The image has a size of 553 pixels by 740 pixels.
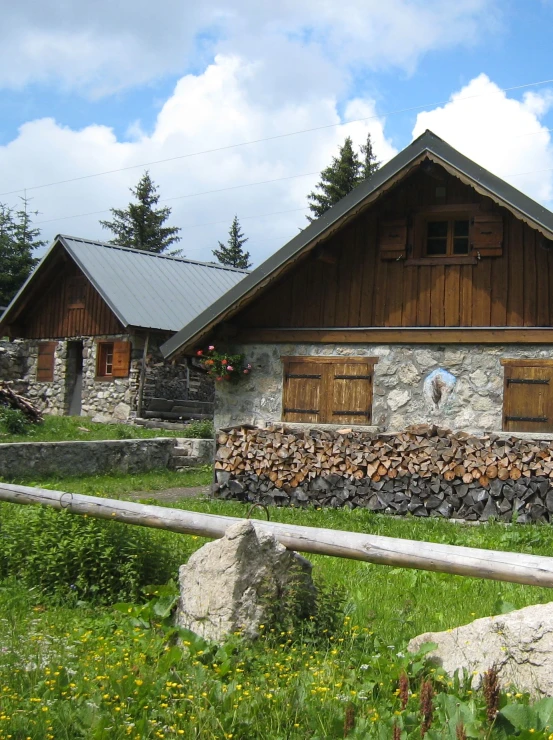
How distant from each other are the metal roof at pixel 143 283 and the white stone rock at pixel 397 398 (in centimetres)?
1121

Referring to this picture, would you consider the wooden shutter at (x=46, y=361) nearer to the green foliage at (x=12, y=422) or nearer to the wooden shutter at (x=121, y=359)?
the wooden shutter at (x=121, y=359)

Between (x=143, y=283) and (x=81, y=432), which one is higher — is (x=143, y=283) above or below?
above

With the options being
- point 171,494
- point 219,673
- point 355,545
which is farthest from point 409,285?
point 219,673

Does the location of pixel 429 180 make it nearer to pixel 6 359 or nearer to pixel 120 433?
pixel 120 433

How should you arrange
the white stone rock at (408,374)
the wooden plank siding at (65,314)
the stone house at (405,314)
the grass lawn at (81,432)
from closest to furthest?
the stone house at (405,314)
the white stone rock at (408,374)
the grass lawn at (81,432)
the wooden plank siding at (65,314)

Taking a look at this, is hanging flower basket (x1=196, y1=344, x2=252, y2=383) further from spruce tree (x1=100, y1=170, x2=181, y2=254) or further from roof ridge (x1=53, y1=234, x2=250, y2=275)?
spruce tree (x1=100, y1=170, x2=181, y2=254)

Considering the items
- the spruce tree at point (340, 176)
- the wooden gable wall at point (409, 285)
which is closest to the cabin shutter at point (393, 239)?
the wooden gable wall at point (409, 285)

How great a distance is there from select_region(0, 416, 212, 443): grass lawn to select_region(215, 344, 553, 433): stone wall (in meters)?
5.86

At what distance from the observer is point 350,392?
13.5 meters

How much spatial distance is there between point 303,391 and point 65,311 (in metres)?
14.0

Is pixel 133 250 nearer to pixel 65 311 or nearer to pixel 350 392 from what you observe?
pixel 65 311

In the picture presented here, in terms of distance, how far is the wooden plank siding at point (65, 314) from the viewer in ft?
81.1

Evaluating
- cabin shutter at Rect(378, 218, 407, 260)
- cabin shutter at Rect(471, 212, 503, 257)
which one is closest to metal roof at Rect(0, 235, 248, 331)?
cabin shutter at Rect(378, 218, 407, 260)

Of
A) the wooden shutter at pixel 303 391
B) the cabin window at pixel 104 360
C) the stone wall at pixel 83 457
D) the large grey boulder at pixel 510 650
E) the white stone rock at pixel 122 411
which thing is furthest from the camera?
the cabin window at pixel 104 360
